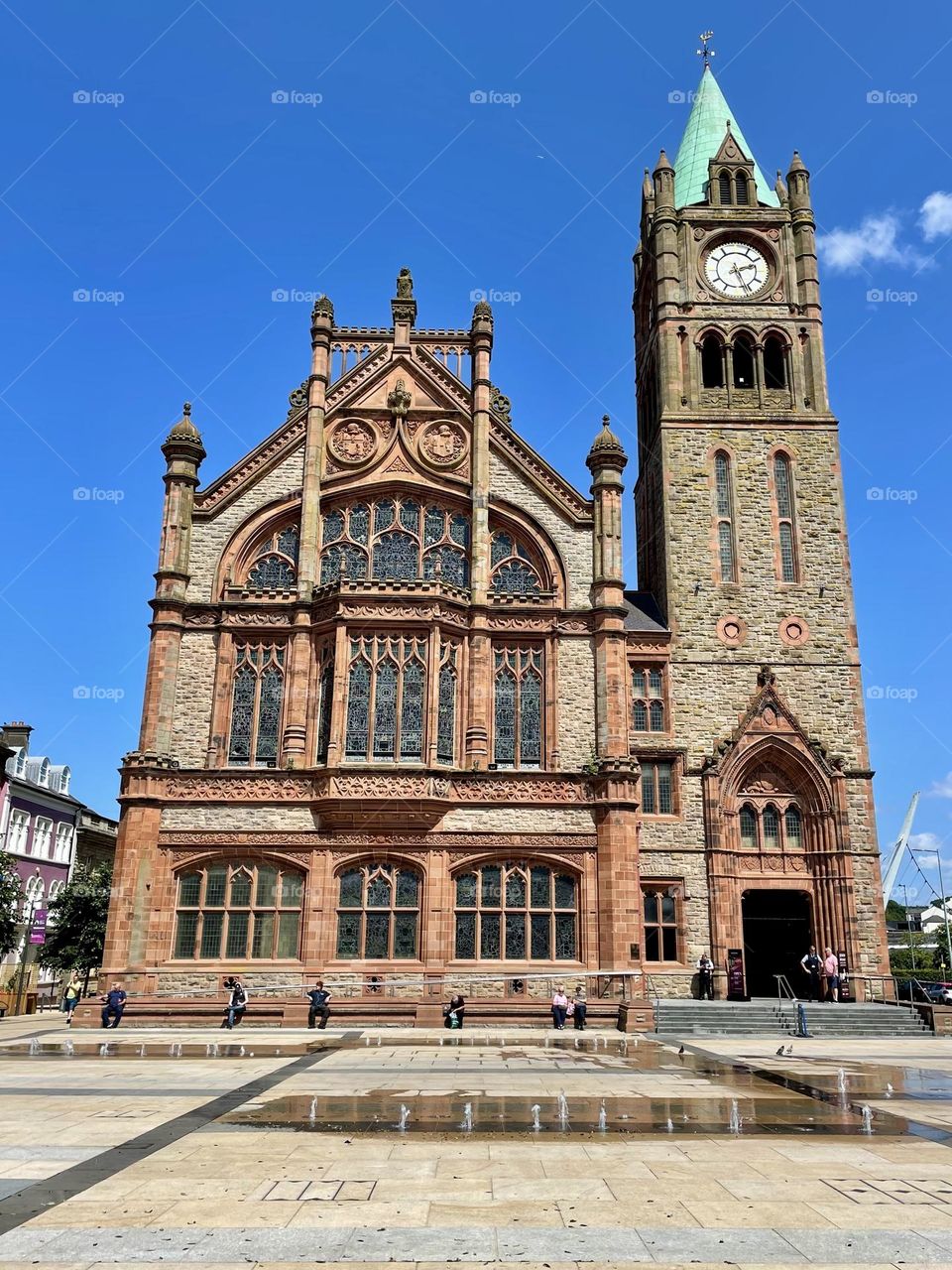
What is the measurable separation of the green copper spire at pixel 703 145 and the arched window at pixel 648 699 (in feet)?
72.9

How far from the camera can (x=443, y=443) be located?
39.8m

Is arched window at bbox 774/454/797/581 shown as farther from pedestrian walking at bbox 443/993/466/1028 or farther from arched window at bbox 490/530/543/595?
pedestrian walking at bbox 443/993/466/1028

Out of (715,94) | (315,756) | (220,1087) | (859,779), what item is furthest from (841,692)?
(715,94)

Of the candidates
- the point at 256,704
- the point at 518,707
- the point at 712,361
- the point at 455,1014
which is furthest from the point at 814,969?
the point at 712,361

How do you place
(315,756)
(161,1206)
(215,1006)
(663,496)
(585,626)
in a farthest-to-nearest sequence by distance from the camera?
1. (663,496)
2. (585,626)
3. (315,756)
4. (215,1006)
5. (161,1206)

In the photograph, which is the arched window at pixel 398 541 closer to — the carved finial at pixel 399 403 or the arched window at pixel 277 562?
the arched window at pixel 277 562

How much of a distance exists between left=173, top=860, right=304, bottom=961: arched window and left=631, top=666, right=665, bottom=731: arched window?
13724 mm

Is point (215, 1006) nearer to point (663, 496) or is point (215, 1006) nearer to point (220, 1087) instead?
point (220, 1087)

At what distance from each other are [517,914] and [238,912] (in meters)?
9.03

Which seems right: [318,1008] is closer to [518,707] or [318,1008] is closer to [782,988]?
[518,707]

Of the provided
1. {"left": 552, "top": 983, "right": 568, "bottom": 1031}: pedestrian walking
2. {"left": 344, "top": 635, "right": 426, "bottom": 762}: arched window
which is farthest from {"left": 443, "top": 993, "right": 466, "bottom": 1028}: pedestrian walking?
{"left": 344, "top": 635, "right": 426, "bottom": 762}: arched window

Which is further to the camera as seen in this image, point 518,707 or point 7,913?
point 7,913

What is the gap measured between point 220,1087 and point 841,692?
28735 mm

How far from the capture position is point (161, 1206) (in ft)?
30.9
